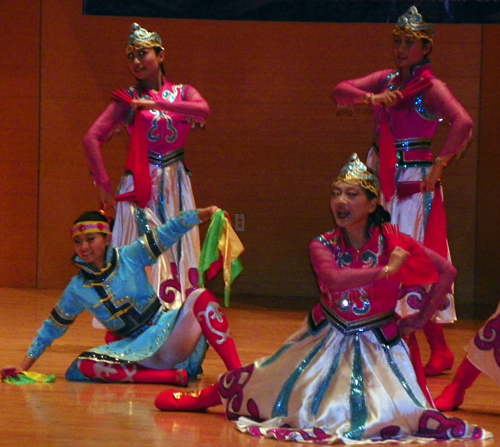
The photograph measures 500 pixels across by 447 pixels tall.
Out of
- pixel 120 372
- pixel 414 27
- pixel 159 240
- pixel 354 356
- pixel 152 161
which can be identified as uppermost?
pixel 414 27

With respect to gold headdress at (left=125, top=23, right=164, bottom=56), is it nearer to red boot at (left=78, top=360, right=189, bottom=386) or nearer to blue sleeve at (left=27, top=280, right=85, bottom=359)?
blue sleeve at (left=27, top=280, right=85, bottom=359)

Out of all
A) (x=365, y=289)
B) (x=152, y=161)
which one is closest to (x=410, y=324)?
(x=365, y=289)

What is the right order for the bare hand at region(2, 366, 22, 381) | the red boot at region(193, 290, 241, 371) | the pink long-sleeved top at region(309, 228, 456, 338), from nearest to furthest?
the pink long-sleeved top at region(309, 228, 456, 338)
the red boot at region(193, 290, 241, 371)
the bare hand at region(2, 366, 22, 381)

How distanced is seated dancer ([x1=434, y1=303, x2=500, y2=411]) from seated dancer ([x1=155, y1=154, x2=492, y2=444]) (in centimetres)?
40

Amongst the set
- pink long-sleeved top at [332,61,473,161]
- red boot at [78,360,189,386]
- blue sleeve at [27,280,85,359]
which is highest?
pink long-sleeved top at [332,61,473,161]

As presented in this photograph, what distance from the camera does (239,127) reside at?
24.5 ft

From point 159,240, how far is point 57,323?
1.73 feet

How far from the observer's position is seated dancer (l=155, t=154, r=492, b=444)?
3.18 metres

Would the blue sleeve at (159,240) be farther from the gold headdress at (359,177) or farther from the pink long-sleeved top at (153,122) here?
the gold headdress at (359,177)

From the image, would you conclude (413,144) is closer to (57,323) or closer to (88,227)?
(88,227)

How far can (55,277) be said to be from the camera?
24.9 ft

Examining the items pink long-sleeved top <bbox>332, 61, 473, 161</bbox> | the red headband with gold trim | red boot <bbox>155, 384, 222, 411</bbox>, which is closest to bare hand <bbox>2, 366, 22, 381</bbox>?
the red headband with gold trim

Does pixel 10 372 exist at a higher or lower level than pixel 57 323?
lower

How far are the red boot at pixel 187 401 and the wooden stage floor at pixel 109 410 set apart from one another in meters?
0.03
